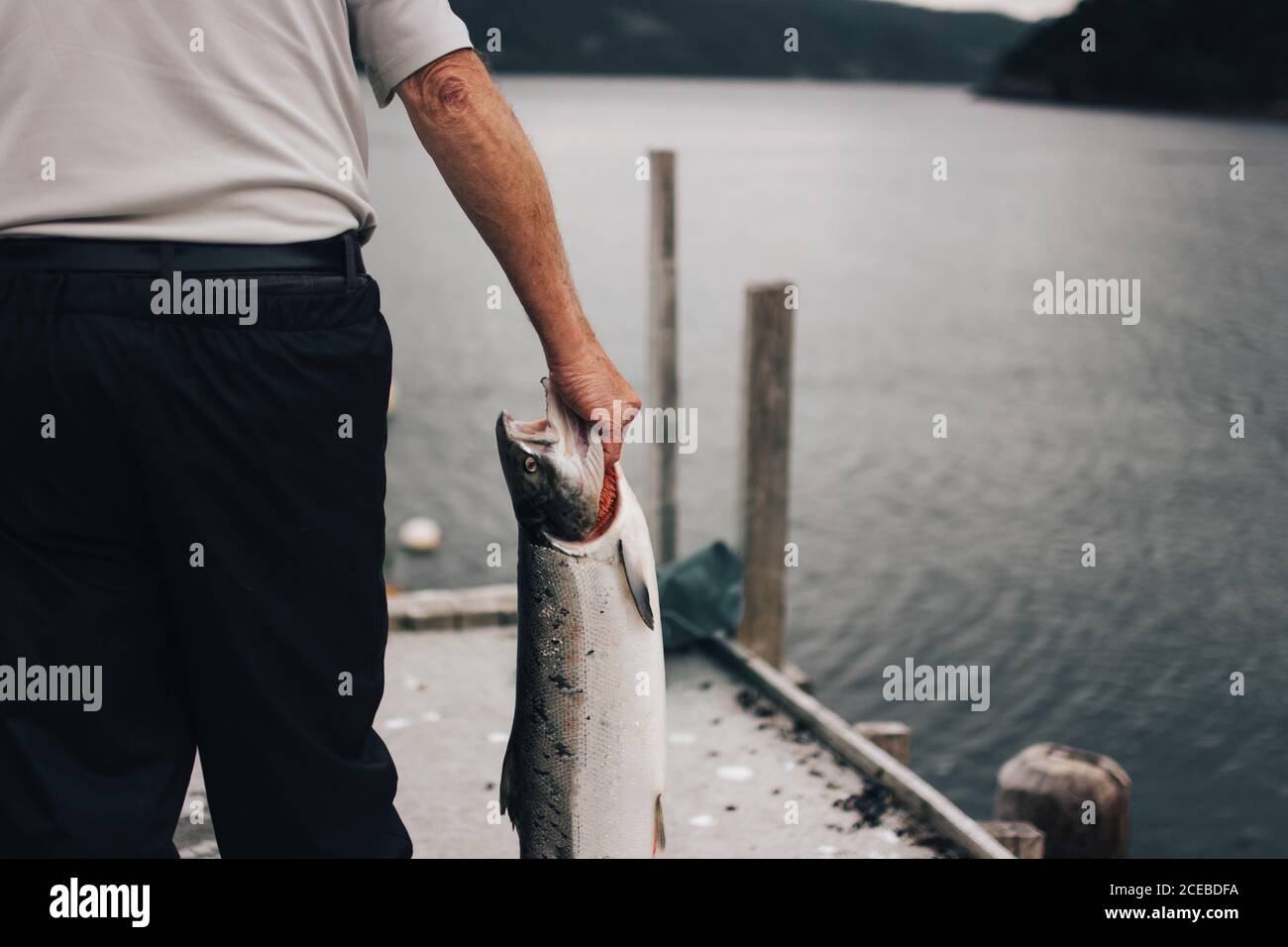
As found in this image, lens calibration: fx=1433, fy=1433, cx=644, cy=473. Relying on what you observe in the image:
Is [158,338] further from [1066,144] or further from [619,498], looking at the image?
[1066,144]

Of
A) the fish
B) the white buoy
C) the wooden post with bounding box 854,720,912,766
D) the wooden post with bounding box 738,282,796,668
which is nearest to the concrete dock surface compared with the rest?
the wooden post with bounding box 738,282,796,668

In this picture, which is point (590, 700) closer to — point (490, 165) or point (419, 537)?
point (490, 165)

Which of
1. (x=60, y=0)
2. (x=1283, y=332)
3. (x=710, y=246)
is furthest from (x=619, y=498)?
(x=710, y=246)

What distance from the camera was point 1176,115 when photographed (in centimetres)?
9431

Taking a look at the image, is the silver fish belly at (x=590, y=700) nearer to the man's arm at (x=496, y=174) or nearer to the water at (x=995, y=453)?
the man's arm at (x=496, y=174)

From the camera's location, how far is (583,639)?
2598 mm

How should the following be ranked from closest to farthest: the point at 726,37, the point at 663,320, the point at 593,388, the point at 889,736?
1. the point at 593,388
2. the point at 889,736
3. the point at 663,320
4. the point at 726,37

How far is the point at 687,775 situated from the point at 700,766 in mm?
95

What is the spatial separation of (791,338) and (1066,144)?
89.8 meters

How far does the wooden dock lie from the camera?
4531 mm

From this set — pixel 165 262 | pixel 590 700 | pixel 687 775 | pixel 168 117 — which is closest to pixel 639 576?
pixel 590 700

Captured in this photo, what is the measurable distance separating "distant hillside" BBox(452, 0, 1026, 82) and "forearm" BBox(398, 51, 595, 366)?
13745 cm

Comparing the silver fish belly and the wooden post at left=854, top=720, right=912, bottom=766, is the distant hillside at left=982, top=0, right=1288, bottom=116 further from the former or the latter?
the silver fish belly

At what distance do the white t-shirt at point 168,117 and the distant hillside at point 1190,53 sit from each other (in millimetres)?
80404
